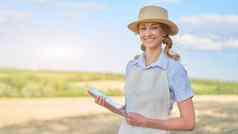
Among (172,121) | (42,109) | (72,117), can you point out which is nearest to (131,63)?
(172,121)

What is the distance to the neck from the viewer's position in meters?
2.73

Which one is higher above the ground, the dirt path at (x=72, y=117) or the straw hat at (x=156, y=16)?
the straw hat at (x=156, y=16)

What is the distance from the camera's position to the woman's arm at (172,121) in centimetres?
260

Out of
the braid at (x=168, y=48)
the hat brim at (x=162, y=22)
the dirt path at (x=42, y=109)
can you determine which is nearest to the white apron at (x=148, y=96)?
the braid at (x=168, y=48)

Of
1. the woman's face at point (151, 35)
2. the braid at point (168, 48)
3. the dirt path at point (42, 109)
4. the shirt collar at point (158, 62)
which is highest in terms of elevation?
the woman's face at point (151, 35)

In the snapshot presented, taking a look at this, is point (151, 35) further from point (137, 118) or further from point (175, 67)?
point (137, 118)

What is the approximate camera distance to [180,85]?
2641mm

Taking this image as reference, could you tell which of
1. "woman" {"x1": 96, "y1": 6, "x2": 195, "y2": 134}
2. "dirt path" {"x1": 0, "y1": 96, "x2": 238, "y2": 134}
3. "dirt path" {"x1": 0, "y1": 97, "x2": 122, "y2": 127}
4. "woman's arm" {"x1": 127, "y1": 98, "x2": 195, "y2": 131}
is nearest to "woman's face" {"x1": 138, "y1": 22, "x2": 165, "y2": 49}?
"woman" {"x1": 96, "y1": 6, "x2": 195, "y2": 134}

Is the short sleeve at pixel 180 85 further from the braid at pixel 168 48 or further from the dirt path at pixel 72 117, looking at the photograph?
the dirt path at pixel 72 117

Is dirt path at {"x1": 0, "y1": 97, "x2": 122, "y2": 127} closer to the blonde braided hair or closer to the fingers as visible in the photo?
the blonde braided hair

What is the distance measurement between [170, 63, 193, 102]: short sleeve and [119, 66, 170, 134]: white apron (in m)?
0.04

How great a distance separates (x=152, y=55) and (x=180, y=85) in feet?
0.71

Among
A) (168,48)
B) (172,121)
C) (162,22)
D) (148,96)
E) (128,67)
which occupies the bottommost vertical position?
(172,121)

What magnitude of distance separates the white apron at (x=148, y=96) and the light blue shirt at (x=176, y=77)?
0.08ft
